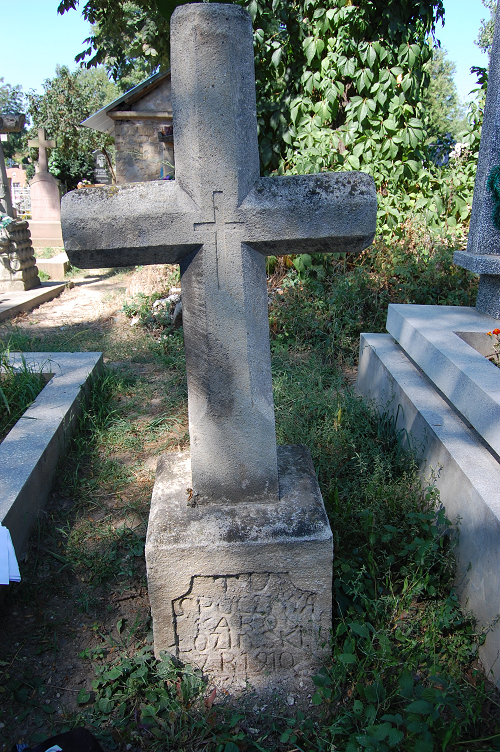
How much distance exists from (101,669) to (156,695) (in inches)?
9.0

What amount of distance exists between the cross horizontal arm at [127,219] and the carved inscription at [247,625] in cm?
108

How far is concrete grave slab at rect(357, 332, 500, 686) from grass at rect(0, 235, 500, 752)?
7 centimetres

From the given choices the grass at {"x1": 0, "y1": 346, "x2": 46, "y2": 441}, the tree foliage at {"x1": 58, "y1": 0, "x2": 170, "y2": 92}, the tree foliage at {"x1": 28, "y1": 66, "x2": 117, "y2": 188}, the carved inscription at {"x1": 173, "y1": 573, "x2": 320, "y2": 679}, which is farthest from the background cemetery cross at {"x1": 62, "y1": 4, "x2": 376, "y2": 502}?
the tree foliage at {"x1": 28, "y1": 66, "x2": 117, "y2": 188}

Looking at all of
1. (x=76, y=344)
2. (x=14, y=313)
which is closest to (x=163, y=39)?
(x=14, y=313)

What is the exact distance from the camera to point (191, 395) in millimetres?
1751

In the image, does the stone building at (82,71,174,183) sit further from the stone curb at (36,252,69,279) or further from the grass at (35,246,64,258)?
the stone curb at (36,252,69,279)

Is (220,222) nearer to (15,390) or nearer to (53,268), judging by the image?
(15,390)

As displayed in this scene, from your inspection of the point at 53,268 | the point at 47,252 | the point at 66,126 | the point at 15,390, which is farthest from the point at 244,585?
the point at 66,126

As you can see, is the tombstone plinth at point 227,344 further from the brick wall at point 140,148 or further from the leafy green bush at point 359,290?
the brick wall at point 140,148

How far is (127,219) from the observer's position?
158 cm

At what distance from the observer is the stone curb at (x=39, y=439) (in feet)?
7.63

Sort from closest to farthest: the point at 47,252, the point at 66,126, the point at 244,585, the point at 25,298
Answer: the point at 244,585 < the point at 25,298 < the point at 47,252 < the point at 66,126

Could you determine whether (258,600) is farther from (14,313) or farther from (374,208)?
(14,313)

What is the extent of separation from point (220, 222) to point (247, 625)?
4.34 feet
